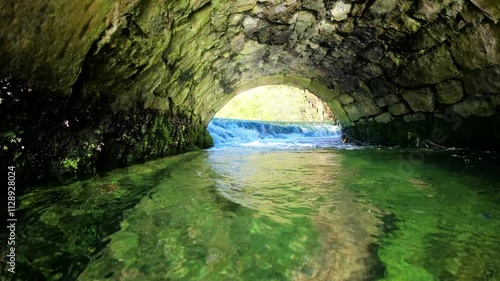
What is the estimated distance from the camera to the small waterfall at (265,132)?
10.8 m

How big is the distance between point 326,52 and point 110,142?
3.77m

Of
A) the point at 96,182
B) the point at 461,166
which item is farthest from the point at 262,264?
the point at 461,166

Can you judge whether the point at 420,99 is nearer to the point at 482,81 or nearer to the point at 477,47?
the point at 482,81

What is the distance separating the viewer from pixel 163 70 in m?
3.83

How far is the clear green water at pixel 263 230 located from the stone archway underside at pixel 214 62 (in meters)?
0.83

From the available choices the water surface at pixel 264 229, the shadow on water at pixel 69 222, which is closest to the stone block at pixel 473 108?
the water surface at pixel 264 229

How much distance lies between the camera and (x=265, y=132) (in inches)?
512

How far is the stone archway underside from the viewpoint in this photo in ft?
7.32

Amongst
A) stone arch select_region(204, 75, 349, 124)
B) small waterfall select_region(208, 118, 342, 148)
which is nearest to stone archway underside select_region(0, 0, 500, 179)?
stone arch select_region(204, 75, 349, 124)

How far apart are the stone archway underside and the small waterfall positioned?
4.15 metres

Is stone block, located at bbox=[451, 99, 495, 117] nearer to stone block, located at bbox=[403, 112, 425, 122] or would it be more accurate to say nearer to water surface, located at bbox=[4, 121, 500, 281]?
stone block, located at bbox=[403, 112, 425, 122]

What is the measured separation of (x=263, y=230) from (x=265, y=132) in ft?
37.5

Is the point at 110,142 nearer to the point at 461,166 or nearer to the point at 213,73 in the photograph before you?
the point at 213,73

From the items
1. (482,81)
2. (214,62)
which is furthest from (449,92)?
(214,62)
